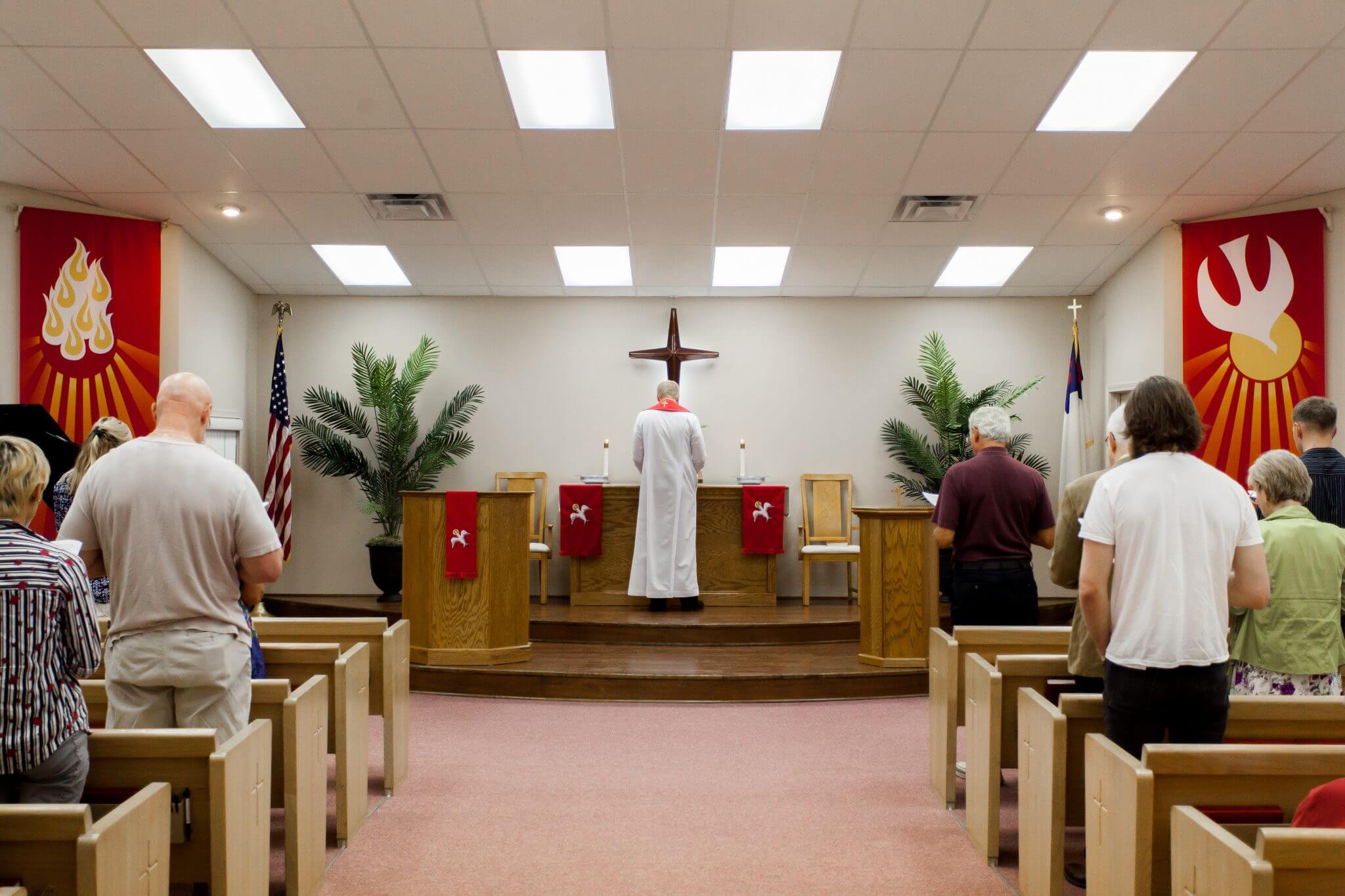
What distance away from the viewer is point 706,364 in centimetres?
956

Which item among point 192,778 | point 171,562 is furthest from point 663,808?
point 171,562

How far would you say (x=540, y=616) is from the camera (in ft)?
25.4

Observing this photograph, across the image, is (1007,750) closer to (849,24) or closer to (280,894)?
(280,894)

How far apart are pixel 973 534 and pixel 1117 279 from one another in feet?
17.8

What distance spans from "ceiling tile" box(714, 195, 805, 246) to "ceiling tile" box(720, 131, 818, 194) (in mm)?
155

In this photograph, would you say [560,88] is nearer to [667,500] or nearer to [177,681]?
[667,500]

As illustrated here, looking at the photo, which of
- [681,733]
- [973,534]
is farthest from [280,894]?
[973,534]

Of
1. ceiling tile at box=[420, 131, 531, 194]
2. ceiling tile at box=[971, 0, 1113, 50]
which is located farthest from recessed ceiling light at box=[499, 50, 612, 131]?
ceiling tile at box=[971, 0, 1113, 50]

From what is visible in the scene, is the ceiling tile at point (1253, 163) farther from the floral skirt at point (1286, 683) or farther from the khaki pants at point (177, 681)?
the khaki pants at point (177, 681)

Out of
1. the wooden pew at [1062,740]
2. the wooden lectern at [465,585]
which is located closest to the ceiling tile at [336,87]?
the wooden lectern at [465,585]

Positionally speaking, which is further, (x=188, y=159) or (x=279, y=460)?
(x=279, y=460)

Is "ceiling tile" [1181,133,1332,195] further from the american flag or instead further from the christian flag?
the american flag

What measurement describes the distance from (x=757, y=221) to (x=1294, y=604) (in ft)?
17.0

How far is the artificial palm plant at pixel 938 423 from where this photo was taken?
888 centimetres
